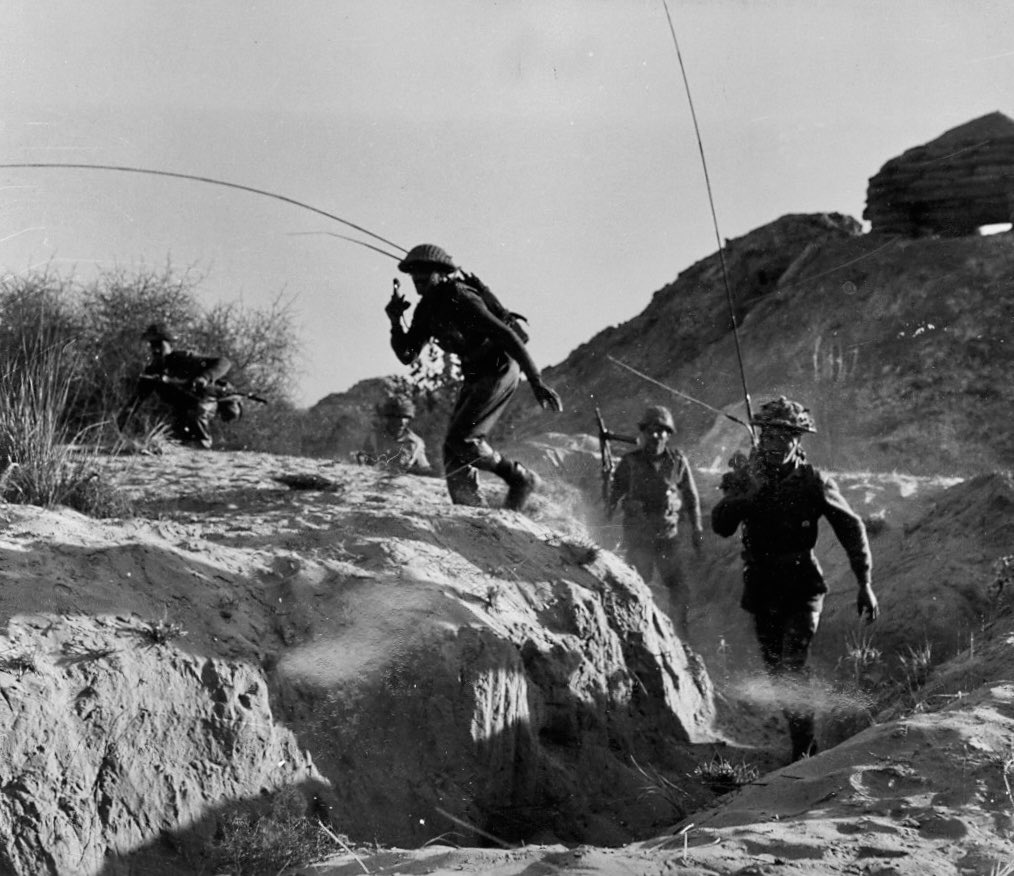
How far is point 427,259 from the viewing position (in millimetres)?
7391

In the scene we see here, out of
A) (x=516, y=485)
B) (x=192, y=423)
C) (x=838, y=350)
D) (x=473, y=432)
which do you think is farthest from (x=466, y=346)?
(x=838, y=350)

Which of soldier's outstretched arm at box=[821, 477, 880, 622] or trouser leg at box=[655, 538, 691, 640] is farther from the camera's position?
trouser leg at box=[655, 538, 691, 640]

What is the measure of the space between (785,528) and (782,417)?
2.15 ft

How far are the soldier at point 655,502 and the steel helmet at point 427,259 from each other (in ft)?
9.22

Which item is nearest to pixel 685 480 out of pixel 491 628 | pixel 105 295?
pixel 491 628

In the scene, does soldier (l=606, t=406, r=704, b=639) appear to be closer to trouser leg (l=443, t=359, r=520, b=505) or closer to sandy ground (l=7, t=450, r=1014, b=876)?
trouser leg (l=443, t=359, r=520, b=505)

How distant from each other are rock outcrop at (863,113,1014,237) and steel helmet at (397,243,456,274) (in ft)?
73.3

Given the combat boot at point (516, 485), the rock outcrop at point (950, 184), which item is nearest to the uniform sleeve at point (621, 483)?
the combat boot at point (516, 485)

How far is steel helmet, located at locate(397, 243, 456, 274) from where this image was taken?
740 centimetres

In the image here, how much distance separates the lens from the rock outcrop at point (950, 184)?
26.7m

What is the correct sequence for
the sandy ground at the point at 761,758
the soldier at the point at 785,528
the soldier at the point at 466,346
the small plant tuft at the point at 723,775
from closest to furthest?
the sandy ground at the point at 761,758
the small plant tuft at the point at 723,775
the soldier at the point at 785,528
the soldier at the point at 466,346

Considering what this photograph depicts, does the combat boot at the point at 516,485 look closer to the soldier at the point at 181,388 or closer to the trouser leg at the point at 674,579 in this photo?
the trouser leg at the point at 674,579

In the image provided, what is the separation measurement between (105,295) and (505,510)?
11289 mm

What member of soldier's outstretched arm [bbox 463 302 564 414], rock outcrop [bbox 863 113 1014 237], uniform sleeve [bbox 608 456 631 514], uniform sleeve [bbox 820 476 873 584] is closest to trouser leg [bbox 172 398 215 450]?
uniform sleeve [bbox 608 456 631 514]
